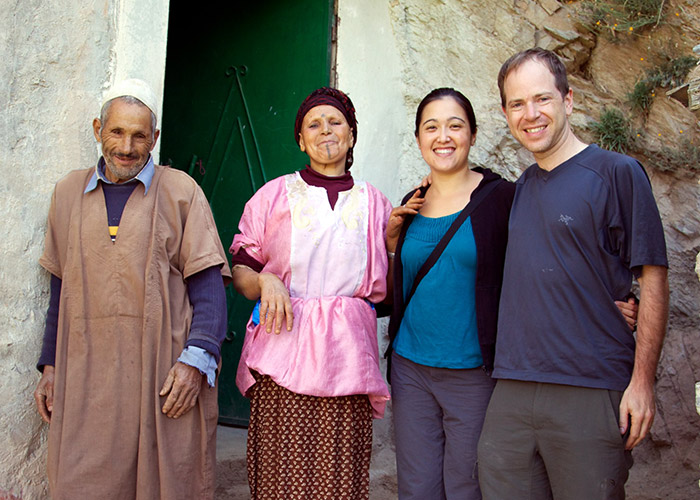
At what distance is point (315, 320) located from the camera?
2445 mm

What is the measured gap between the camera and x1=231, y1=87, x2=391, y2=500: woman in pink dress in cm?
241

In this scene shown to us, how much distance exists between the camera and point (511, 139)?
4070 mm

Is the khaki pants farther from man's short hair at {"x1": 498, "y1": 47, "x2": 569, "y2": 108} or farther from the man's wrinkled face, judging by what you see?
the man's wrinkled face

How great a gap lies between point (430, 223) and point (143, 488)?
1357 millimetres

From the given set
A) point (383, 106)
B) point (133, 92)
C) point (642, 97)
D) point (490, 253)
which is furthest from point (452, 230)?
point (642, 97)

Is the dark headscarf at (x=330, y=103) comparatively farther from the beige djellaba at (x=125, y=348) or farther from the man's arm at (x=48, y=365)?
the man's arm at (x=48, y=365)

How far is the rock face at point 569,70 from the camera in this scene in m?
3.79

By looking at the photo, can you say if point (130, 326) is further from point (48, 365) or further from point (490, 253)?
point (490, 253)

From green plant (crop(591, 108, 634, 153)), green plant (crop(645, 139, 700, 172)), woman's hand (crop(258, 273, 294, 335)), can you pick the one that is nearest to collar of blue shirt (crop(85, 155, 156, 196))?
woman's hand (crop(258, 273, 294, 335))

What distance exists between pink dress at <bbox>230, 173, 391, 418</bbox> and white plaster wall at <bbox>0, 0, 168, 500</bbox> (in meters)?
0.73

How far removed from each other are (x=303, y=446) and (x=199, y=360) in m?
0.50

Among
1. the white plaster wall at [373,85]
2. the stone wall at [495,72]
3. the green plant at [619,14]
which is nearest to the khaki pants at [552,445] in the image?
the stone wall at [495,72]

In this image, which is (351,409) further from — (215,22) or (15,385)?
(215,22)

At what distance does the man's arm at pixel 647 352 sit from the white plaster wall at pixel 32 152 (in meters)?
2.00
